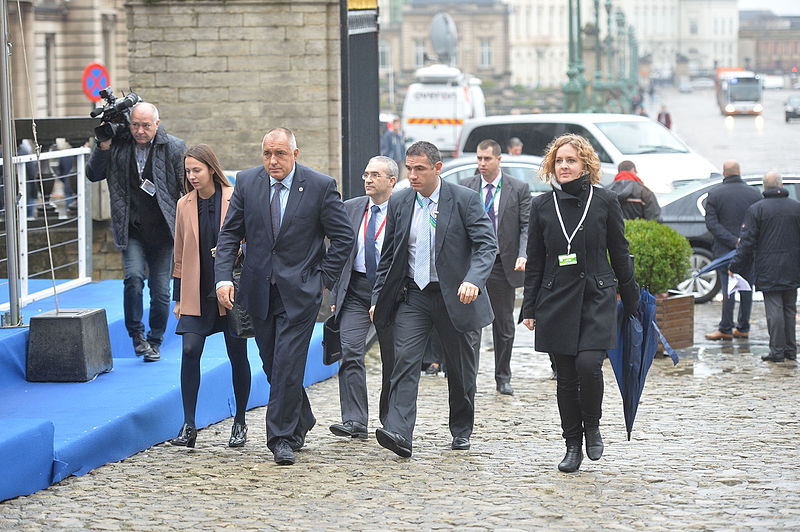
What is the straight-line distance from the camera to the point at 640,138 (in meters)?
23.0

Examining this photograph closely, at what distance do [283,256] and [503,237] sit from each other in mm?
3454

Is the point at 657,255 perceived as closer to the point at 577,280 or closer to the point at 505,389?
the point at 505,389

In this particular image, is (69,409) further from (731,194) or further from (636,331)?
(731,194)

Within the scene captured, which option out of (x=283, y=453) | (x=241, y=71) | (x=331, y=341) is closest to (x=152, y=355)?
(x=331, y=341)

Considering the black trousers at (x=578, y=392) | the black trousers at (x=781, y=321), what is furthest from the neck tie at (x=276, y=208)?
the black trousers at (x=781, y=321)

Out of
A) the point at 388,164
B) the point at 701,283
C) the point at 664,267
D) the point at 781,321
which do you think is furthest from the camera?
the point at 701,283

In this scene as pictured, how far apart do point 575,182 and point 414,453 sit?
1.81 metres

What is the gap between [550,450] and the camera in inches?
318

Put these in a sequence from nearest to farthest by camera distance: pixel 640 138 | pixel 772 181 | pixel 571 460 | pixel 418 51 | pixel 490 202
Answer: pixel 571 460, pixel 490 202, pixel 772 181, pixel 640 138, pixel 418 51

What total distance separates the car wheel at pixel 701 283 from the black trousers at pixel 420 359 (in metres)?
8.31

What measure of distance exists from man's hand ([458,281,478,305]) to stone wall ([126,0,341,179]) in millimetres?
7472

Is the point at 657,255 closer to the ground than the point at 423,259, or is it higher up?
closer to the ground

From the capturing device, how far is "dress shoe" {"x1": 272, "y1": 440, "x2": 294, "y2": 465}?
7504mm

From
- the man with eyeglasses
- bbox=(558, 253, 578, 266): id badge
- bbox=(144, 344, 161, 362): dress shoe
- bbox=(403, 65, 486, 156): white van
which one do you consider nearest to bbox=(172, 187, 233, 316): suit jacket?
the man with eyeglasses
